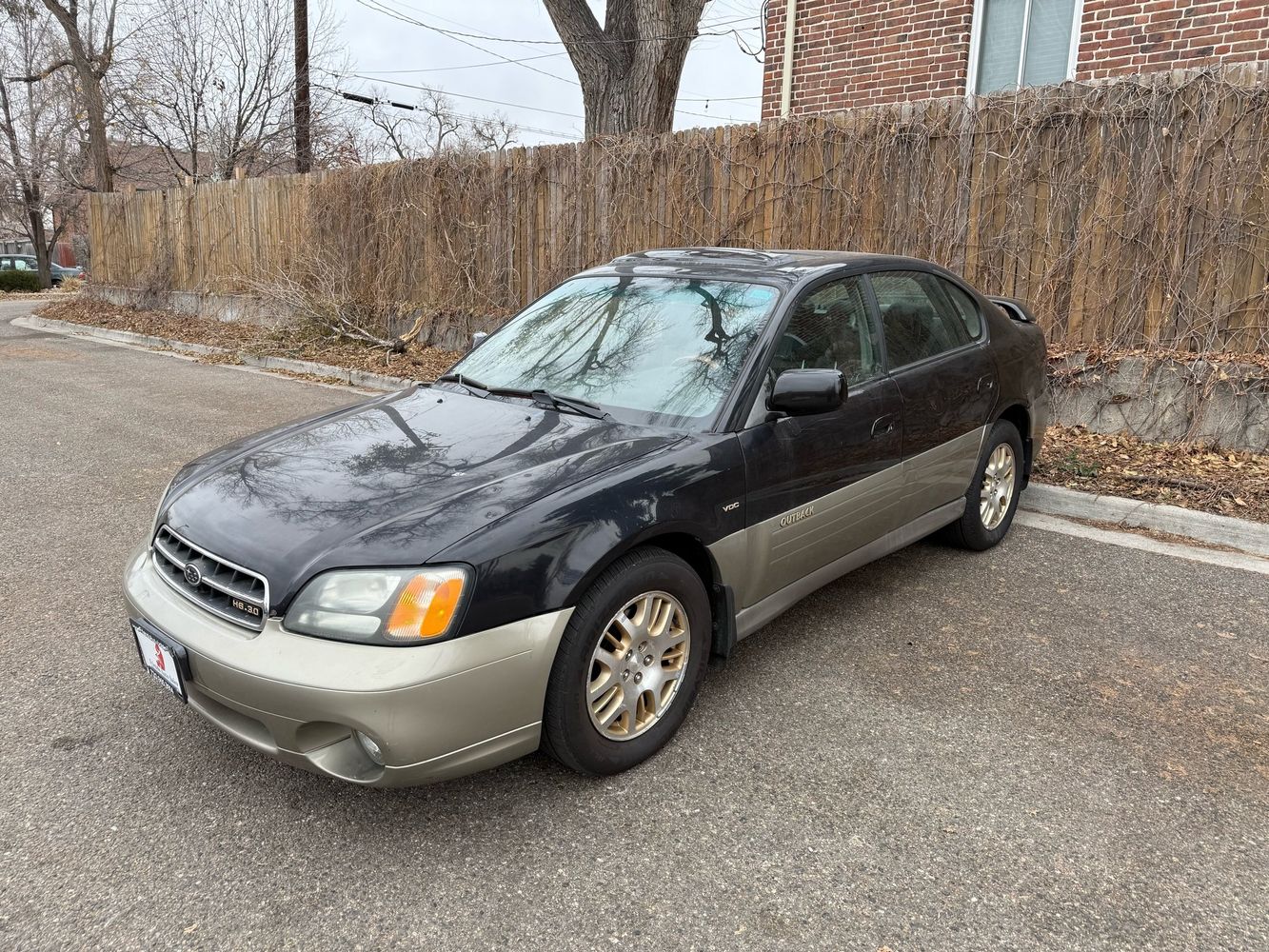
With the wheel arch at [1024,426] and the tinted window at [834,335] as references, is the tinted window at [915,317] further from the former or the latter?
the wheel arch at [1024,426]

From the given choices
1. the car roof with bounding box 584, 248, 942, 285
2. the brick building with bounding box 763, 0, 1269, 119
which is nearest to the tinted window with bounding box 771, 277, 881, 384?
the car roof with bounding box 584, 248, 942, 285

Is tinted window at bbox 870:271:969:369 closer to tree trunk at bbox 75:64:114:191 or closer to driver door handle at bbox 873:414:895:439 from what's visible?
driver door handle at bbox 873:414:895:439

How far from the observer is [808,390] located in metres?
3.20

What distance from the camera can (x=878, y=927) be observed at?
230 centimetres

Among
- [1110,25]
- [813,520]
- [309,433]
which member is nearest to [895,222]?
[1110,25]

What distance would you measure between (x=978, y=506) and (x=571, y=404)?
2.42 meters

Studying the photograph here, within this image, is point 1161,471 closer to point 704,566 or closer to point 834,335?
point 834,335

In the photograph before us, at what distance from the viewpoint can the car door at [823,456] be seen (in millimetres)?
3289

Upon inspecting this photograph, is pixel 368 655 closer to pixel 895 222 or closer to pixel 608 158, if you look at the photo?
pixel 895 222

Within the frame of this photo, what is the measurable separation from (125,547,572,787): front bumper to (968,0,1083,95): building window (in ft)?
28.4

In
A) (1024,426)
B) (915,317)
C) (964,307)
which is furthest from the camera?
(1024,426)

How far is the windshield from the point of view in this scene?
3387mm

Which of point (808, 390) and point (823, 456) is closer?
point (808, 390)

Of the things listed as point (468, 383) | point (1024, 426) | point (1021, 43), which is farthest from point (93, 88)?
point (1024, 426)
